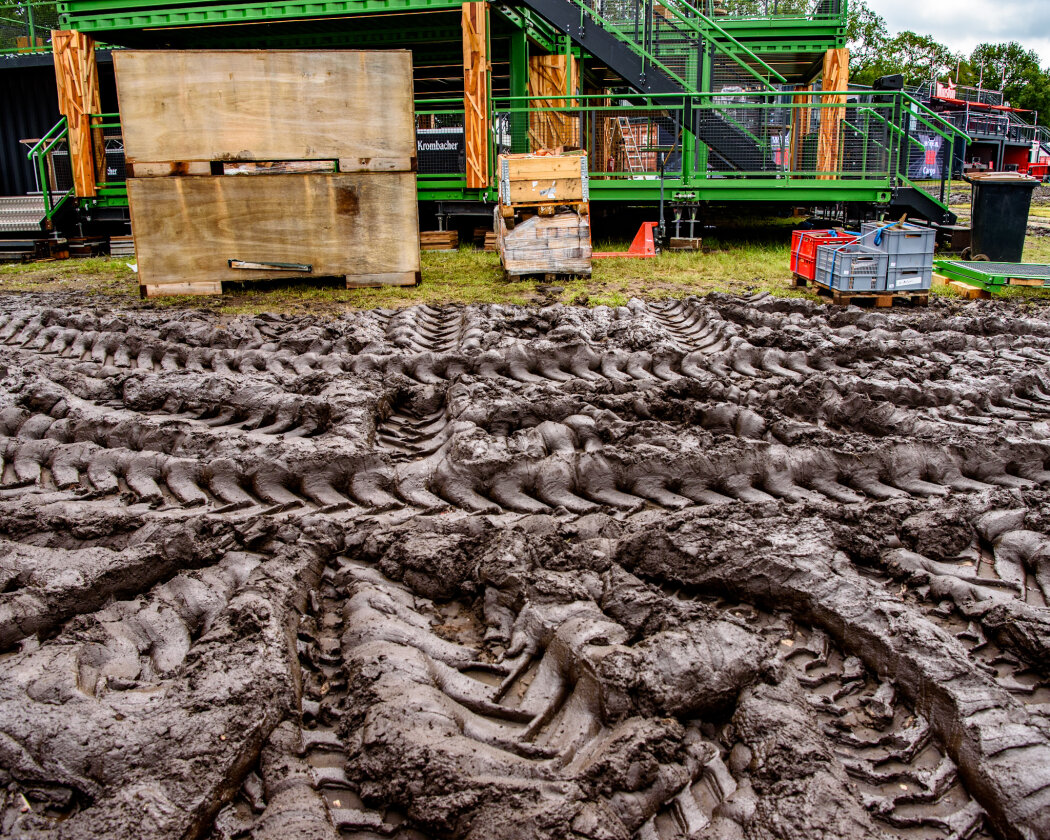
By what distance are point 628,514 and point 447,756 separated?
204 centimetres

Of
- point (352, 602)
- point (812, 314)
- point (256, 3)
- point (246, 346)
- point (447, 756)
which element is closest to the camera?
point (447, 756)

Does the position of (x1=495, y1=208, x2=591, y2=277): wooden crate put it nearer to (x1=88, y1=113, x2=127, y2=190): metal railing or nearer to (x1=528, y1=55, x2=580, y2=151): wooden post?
(x1=528, y1=55, x2=580, y2=151): wooden post

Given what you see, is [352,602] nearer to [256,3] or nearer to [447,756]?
[447,756]

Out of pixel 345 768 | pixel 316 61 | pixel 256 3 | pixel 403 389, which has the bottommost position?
pixel 345 768

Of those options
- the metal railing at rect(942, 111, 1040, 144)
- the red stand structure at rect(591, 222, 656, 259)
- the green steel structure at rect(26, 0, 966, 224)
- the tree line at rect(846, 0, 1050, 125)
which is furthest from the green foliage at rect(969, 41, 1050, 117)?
the red stand structure at rect(591, 222, 656, 259)

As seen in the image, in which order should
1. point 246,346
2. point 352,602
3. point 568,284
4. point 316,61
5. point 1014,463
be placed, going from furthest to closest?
point 568,284
point 316,61
point 246,346
point 1014,463
point 352,602

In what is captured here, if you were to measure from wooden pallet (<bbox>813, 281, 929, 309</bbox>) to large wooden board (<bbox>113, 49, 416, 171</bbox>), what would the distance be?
4.90 metres

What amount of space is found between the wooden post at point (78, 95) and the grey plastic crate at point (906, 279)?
41.2 feet

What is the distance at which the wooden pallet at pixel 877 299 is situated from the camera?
30.3ft

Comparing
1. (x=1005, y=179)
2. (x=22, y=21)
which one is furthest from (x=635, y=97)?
(x=22, y=21)

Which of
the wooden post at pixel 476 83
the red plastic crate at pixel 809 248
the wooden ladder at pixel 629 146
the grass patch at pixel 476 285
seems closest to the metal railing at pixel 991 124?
the wooden ladder at pixel 629 146

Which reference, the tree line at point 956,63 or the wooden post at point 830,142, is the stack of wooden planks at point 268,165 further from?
the tree line at point 956,63

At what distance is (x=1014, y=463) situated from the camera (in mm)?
4715

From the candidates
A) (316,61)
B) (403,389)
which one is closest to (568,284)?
(316,61)
